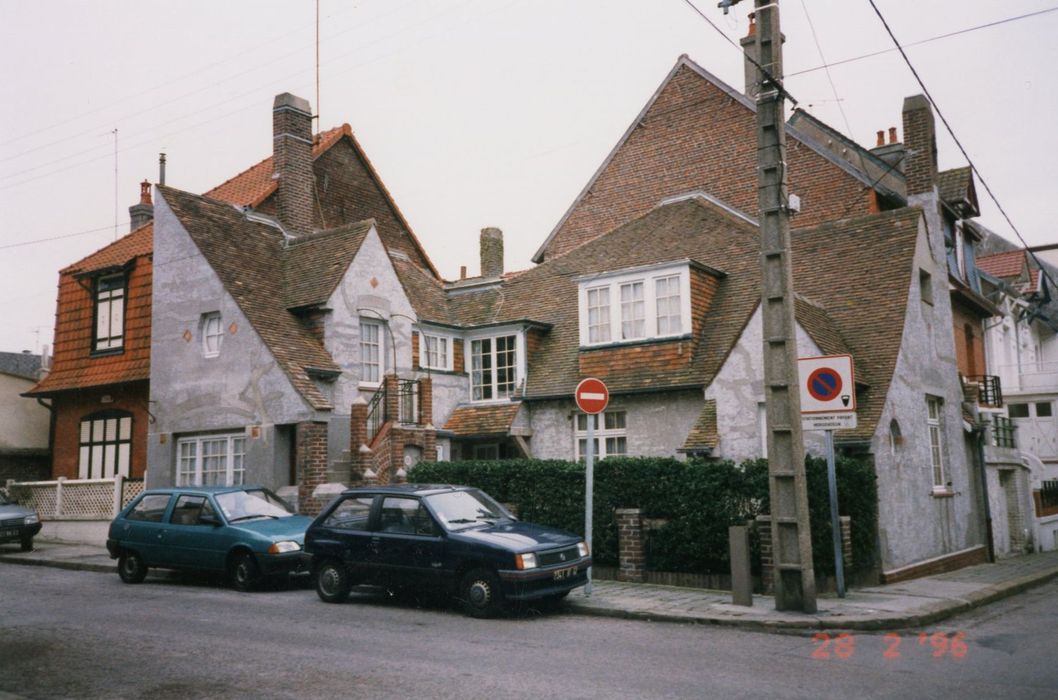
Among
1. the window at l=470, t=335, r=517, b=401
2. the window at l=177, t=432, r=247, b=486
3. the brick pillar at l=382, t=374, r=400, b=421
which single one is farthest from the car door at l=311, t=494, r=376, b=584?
the window at l=470, t=335, r=517, b=401

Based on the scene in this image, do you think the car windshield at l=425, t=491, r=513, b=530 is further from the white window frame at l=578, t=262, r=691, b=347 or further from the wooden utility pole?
the white window frame at l=578, t=262, r=691, b=347

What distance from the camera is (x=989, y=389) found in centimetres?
2519

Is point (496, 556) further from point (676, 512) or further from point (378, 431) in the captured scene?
point (378, 431)

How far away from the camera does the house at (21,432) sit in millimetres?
26734

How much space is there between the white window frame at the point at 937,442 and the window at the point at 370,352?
1208 centimetres

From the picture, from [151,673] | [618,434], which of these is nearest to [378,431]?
[618,434]

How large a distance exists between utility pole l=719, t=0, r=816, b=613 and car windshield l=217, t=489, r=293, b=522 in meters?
8.17

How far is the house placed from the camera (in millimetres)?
26734

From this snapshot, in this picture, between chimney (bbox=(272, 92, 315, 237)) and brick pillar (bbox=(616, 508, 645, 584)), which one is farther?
chimney (bbox=(272, 92, 315, 237))

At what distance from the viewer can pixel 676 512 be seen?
14.3 metres

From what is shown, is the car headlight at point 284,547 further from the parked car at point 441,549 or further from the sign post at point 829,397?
the sign post at point 829,397

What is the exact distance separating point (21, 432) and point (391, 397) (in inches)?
575

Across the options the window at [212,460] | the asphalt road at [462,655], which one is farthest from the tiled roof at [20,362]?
the asphalt road at [462,655]
